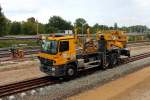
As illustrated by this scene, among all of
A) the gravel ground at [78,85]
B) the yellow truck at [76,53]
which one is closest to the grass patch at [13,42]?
the yellow truck at [76,53]

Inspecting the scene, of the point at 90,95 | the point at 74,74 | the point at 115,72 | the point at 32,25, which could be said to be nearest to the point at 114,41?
the point at 115,72

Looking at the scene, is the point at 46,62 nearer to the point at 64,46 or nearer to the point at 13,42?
the point at 64,46

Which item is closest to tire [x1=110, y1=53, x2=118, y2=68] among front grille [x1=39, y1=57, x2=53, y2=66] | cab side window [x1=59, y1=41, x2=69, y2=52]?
cab side window [x1=59, y1=41, x2=69, y2=52]

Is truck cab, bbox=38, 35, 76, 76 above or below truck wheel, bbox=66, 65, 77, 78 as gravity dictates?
above

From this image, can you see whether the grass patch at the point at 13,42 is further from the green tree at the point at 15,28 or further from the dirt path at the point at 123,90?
the green tree at the point at 15,28

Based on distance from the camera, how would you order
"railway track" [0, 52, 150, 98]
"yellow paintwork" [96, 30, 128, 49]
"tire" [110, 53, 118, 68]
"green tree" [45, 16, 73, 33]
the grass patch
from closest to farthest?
"railway track" [0, 52, 150, 98] < "yellow paintwork" [96, 30, 128, 49] < "tire" [110, 53, 118, 68] < the grass patch < "green tree" [45, 16, 73, 33]

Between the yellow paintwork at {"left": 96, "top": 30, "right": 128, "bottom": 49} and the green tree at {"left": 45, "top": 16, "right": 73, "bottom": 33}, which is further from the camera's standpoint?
the green tree at {"left": 45, "top": 16, "right": 73, "bottom": 33}

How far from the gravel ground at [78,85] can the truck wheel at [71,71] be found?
1.42 ft

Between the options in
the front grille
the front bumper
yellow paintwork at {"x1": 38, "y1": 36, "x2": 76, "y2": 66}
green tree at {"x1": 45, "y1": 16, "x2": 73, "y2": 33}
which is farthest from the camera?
green tree at {"x1": 45, "y1": 16, "x2": 73, "y2": 33}

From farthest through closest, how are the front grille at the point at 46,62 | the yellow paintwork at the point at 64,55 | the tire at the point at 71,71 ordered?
the tire at the point at 71,71 → the front grille at the point at 46,62 → the yellow paintwork at the point at 64,55

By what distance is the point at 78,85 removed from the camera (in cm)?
1989

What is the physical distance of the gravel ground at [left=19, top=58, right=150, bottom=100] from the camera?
17.3m

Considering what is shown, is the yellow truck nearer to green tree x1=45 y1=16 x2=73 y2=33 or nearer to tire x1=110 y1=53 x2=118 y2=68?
tire x1=110 y1=53 x2=118 y2=68

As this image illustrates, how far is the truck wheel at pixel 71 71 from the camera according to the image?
21.4 meters
